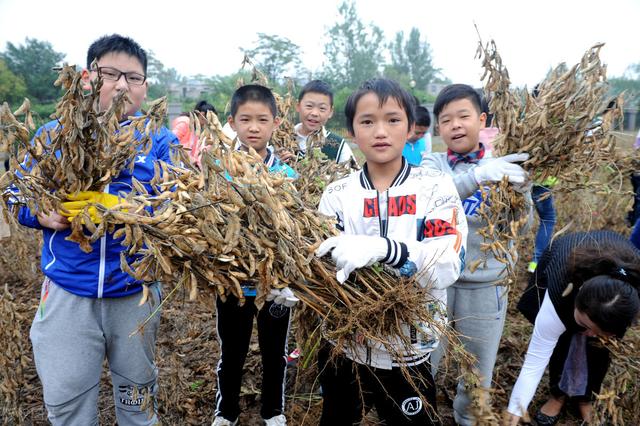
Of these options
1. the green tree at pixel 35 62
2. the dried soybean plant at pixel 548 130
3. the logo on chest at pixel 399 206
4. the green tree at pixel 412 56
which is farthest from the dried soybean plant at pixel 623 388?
the green tree at pixel 412 56

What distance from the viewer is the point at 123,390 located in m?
1.97

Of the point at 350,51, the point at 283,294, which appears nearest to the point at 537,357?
the point at 283,294

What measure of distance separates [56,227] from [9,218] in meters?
0.16

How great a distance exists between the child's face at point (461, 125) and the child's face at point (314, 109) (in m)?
1.43

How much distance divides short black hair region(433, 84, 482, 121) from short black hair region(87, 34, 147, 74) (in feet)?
5.14

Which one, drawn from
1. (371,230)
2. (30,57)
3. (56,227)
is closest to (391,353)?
(371,230)

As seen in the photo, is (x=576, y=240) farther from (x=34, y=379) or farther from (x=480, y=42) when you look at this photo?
(x=34, y=379)

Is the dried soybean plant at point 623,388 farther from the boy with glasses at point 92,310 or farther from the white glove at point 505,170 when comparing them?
the boy with glasses at point 92,310

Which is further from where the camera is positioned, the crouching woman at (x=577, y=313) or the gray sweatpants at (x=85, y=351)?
the crouching woman at (x=577, y=313)

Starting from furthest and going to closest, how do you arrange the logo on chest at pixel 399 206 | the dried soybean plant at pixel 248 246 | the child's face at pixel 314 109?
the child's face at pixel 314 109 → the logo on chest at pixel 399 206 → the dried soybean plant at pixel 248 246

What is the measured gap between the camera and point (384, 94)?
5.74 ft

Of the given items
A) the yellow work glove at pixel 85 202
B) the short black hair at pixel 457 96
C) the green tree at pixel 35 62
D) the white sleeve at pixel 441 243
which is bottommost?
the white sleeve at pixel 441 243

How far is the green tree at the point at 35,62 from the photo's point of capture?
107 feet

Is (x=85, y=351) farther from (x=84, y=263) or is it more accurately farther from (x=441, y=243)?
(x=441, y=243)
